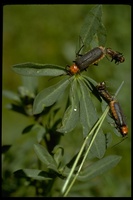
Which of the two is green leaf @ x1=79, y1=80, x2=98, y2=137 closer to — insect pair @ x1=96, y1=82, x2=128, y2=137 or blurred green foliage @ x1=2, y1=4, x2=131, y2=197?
insect pair @ x1=96, y1=82, x2=128, y2=137

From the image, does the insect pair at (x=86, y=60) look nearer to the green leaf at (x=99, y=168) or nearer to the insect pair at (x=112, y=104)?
the insect pair at (x=112, y=104)

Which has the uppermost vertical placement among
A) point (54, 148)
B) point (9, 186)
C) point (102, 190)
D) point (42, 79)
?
point (42, 79)

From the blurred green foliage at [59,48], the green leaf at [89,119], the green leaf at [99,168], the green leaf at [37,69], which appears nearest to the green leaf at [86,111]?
the green leaf at [89,119]

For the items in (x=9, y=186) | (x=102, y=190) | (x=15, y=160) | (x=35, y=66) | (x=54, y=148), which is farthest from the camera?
(x=102, y=190)

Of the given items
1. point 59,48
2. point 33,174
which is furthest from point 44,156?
point 59,48

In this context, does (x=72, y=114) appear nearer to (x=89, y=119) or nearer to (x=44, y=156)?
(x=89, y=119)

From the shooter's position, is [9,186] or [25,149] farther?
[25,149]

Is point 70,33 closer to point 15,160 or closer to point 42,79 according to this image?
point 42,79

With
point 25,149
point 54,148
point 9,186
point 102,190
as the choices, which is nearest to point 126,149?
point 102,190
